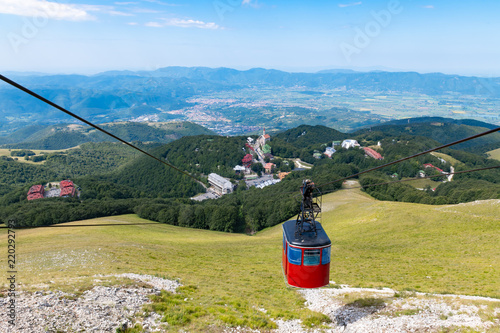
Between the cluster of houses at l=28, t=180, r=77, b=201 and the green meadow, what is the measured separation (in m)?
64.7

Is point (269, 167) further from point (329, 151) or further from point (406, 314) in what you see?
point (406, 314)

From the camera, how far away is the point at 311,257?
1598 cm

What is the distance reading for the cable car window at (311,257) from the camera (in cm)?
1591

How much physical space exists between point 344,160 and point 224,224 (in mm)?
108635

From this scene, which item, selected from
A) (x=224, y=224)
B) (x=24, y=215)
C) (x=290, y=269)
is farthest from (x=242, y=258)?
(x=24, y=215)

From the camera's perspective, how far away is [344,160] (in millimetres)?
154750

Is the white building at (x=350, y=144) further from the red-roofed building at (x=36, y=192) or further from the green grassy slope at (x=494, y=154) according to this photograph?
the red-roofed building at (x=36, y=192)

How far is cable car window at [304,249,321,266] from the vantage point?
52.2 ft

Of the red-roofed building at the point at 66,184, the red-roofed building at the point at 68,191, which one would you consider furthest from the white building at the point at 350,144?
the red-roofed building at the point at 66,184

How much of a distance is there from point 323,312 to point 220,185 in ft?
357

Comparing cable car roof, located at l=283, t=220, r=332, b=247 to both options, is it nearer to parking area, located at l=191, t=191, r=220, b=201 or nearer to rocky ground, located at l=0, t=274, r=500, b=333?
rocky ground, located at l=0, t=274, r=500, b=333

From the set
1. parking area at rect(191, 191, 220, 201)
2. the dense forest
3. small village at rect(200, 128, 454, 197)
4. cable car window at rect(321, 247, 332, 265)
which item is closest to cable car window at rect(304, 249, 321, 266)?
cable car window at rect(321, 247, 332, 265)

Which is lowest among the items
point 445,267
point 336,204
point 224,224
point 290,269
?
point 224,224

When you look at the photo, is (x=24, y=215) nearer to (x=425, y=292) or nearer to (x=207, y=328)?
(x=207, y=328)
